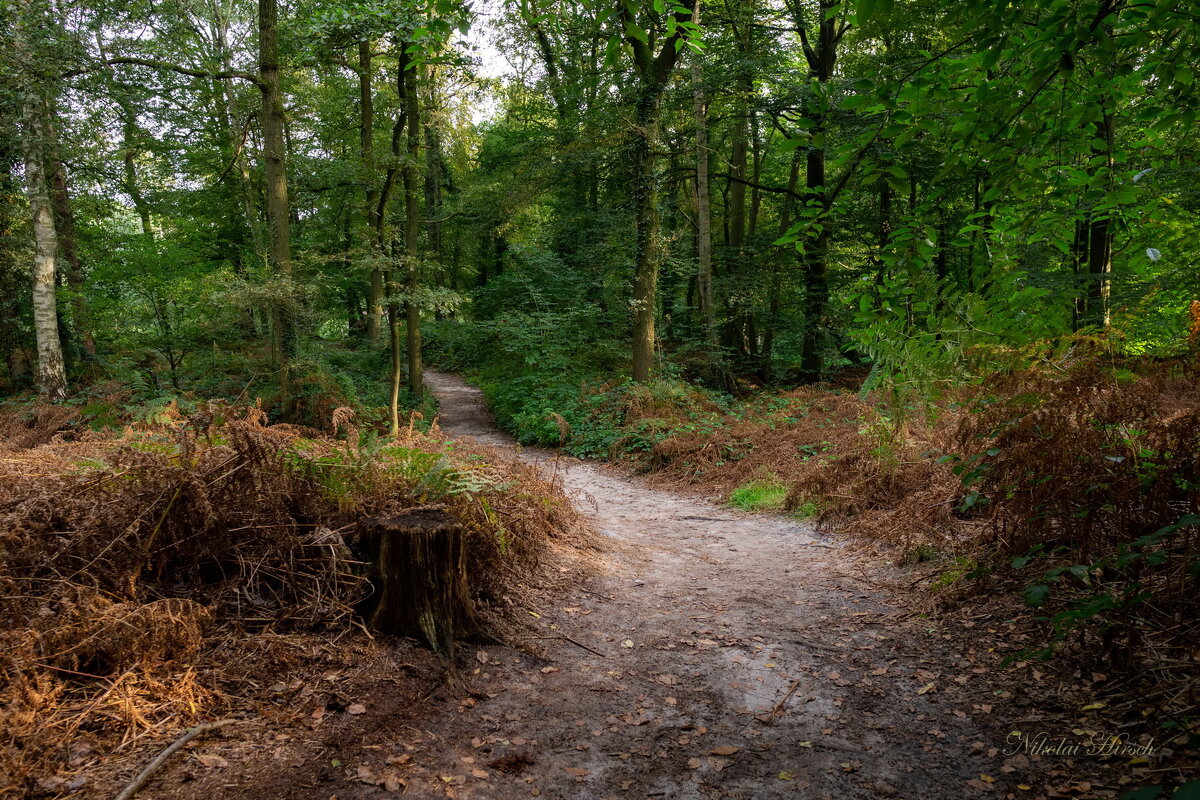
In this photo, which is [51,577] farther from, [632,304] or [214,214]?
[214,214]

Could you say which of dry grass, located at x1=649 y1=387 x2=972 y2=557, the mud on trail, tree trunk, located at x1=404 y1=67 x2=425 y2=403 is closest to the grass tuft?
dry grass, located at x1=649 y1=387 x2=972 y2=557

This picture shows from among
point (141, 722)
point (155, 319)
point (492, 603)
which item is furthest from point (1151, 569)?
point (155, 319)

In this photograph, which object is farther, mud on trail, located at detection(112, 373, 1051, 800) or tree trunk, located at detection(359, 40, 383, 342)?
tree trunk, located at detection(359, 40, 383, 342)

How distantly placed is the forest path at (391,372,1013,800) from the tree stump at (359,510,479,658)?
15.8 inches

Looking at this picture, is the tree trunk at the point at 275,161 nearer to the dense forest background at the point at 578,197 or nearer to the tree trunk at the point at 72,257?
the dense forest background at the point at 578,197

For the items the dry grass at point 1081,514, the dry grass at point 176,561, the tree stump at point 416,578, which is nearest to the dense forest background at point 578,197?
the dry grass at point 1081,514

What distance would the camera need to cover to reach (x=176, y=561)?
3.53m

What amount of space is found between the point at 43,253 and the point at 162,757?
1201cm

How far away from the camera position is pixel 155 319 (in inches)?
503

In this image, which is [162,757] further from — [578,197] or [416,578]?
[578,197]

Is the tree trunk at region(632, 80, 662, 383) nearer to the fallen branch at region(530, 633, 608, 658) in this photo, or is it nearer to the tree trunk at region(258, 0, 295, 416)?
the tree trunk at region(258, 0, 295, 416)

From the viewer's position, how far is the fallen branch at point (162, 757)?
2.28 meters

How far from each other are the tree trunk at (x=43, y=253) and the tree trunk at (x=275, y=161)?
10.8 feet

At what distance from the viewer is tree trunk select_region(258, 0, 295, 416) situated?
10172 millimetres
